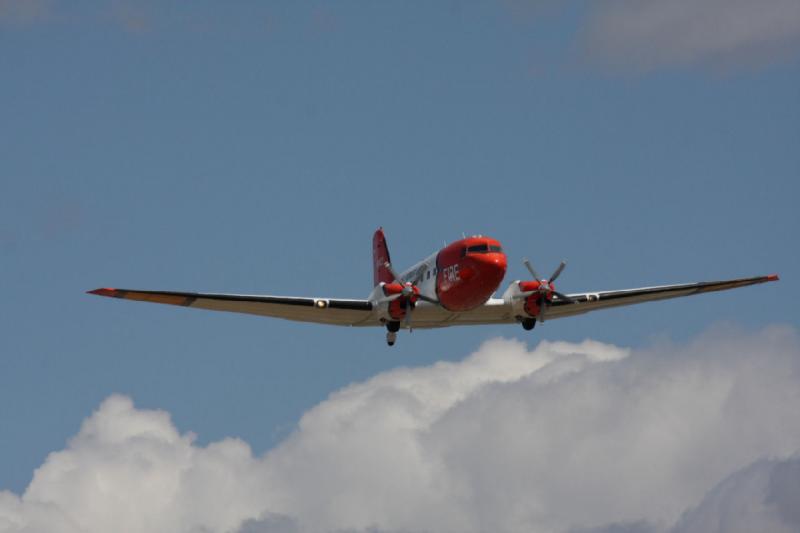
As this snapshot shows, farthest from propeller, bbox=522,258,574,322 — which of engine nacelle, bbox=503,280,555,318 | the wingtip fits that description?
the wingtip

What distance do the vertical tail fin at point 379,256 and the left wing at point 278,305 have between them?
38.5 ft

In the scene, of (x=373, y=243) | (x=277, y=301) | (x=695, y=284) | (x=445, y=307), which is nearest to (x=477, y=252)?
(x=445, y=307)

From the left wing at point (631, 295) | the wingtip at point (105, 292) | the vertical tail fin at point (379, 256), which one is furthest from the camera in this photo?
the vertical tail fin at point (379, 256)

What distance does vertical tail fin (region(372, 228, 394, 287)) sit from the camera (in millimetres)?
86600

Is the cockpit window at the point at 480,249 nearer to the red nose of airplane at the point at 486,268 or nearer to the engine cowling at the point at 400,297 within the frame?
the red nose of airplane at the point at 486,268

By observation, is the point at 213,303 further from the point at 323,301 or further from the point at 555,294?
the point at 555,294

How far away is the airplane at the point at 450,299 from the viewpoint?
68.6 metres

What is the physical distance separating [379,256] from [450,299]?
1870 cm

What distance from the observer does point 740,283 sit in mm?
78750

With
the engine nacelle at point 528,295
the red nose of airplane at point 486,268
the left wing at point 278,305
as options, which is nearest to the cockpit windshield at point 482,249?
the red nose of airplane at point 486,268

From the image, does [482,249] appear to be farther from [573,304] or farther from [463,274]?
[573,304]

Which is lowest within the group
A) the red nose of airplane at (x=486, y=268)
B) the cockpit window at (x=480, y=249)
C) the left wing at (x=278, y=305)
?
the left wing at (x=278, y=305)

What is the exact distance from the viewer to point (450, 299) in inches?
2771

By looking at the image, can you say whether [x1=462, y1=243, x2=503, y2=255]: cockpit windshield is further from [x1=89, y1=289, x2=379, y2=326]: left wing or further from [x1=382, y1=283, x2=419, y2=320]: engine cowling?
[x1=89, y1=289, x2=379, y2=326]: left wing
